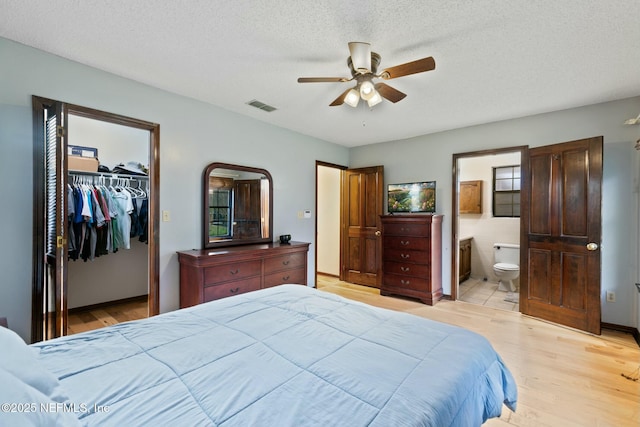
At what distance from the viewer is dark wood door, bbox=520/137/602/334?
2932mm

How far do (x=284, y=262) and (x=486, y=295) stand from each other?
316 centimetres

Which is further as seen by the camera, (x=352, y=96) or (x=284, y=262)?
(x=284, y=262)

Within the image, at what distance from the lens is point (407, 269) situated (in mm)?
4148

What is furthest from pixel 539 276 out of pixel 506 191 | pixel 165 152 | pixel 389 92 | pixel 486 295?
pixel 165 152

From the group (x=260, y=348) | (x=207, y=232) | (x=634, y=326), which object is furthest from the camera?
(x=207, y=232)

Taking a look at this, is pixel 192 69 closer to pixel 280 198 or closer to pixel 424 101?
pixel 280 198

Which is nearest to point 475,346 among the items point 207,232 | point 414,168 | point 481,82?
point 481,82

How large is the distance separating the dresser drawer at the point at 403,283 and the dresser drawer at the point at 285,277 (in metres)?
1.31

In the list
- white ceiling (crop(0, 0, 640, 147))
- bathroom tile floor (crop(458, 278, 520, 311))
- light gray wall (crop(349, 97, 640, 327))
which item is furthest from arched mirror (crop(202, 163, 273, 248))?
bathroom tile floor (crop(458, 278, 520, 311))

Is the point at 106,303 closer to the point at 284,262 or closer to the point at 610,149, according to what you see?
the point at 284,262

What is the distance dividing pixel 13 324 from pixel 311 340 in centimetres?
235

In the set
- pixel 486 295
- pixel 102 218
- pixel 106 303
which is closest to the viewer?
pixel 102 218

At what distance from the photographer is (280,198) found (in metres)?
4.07

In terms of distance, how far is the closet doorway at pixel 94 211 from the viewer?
2.11 meters
